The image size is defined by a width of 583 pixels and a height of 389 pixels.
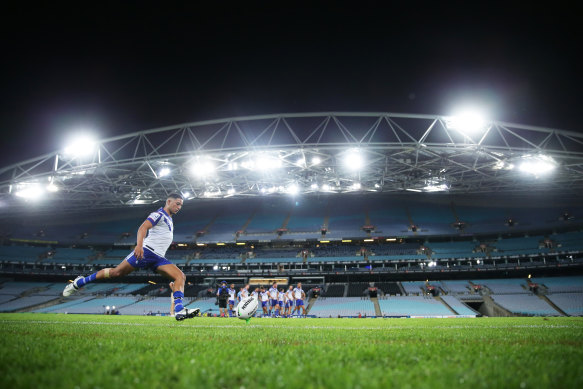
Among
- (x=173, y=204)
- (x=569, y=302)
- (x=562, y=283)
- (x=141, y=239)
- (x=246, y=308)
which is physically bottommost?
(x=569, y=302)

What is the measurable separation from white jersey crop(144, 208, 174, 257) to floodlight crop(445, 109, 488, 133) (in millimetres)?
20628

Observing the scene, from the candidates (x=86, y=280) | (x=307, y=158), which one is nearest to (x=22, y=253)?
(x=307, y=158)

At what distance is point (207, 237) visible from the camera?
146 ft

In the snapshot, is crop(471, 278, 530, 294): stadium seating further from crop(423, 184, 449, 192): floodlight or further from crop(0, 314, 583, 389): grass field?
crop(0, 314, 583, 389): grass field


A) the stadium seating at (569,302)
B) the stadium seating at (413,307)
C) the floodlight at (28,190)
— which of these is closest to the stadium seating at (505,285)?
the stadium seating at (569,302)

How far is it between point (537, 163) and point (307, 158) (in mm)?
19669

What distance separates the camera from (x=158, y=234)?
5.96m

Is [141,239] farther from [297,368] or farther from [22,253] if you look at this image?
[22,253]

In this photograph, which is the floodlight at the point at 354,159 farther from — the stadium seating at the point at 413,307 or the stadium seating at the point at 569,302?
the stadium seating at the point at 569,302

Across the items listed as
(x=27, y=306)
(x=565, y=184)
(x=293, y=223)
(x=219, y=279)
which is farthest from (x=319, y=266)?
(x=27, y=306)

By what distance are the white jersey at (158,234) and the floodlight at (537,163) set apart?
27853mm

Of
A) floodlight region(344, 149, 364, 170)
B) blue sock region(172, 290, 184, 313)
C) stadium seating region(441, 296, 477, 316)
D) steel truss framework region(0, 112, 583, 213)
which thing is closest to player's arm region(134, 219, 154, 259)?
blue sock region(172, 290, 184, 313)

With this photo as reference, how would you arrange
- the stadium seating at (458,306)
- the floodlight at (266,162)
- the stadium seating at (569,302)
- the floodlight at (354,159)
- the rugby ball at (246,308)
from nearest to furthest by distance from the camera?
the rugby ball at (246,308)
the stadium seating at (569,302)
the stadium seating at (458,306)
the floodlight at (354,159)
the floodlight at (266,162)

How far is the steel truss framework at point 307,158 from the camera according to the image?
22344 millimetres
